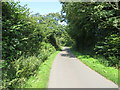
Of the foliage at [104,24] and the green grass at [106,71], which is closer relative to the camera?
the green grass at [106,71]

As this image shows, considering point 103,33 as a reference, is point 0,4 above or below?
above

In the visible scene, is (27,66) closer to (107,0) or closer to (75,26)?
(107,0)

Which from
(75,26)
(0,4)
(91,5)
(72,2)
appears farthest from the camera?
(75,26)

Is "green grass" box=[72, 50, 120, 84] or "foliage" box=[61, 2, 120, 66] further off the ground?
"foliage" box=[61, 2, 120, 66]

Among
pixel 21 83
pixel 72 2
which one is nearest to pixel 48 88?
pixel 21 83

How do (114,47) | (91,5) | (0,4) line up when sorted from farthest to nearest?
(91,5) → (114,47) → (0,4)

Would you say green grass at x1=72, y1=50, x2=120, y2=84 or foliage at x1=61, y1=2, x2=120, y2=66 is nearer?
green grass at x1=72, y1=50, x2=120, y2=84

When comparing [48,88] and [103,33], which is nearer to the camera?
[48,88]

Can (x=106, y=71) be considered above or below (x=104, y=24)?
below

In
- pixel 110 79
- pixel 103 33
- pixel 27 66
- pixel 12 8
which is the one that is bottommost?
pixel 110 79

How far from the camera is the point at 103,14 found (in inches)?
398

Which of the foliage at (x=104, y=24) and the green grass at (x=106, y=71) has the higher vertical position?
the foliage at (x=104, y=24)

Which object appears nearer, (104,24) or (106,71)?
(106,71)

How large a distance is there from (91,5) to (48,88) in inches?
413
